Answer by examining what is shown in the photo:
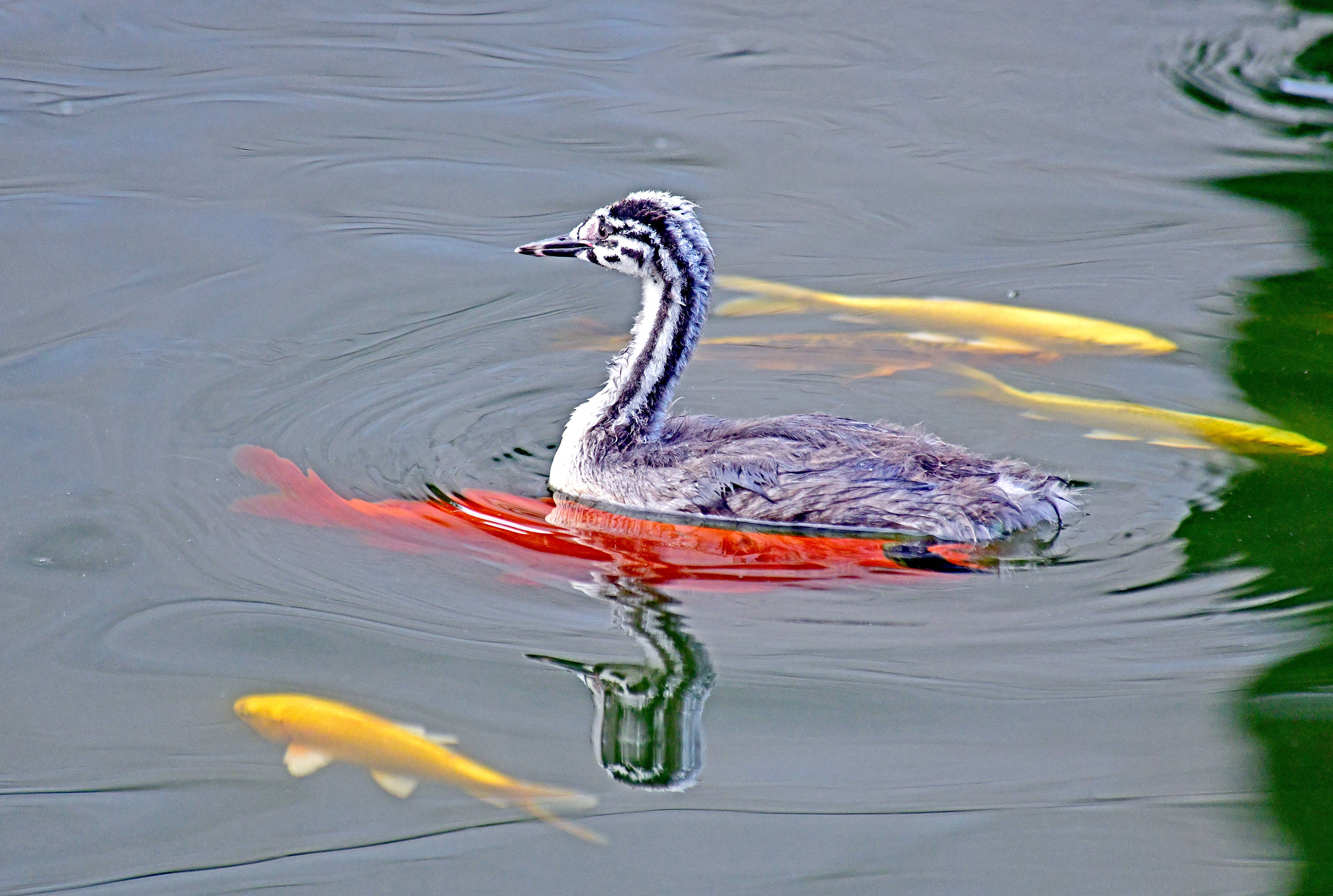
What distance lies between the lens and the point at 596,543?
6145 millimetres

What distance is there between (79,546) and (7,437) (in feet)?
3.44

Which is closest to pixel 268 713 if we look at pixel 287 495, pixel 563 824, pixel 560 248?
pixel 563 824

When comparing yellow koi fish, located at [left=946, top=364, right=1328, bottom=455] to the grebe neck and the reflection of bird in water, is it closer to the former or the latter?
the grebe neck

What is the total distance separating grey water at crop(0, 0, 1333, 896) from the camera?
457 cm

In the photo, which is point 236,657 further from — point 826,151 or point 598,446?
point 826,151

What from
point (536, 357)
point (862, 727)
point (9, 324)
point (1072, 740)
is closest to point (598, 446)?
point (536, 357)

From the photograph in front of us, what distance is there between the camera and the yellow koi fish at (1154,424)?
6727 mm

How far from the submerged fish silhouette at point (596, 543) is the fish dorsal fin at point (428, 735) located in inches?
39.9

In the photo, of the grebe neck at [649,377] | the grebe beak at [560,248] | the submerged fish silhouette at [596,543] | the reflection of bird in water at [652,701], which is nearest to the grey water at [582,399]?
the reflection of bird in water at [652,701]

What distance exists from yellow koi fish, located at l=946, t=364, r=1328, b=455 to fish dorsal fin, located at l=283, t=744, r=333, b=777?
3833 millimetres

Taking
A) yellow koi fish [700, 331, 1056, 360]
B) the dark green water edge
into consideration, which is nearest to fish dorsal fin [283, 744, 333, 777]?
the dark green water edge

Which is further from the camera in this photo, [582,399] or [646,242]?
[582,399]

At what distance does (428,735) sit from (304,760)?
391mm

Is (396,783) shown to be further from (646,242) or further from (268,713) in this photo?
(646,242)
